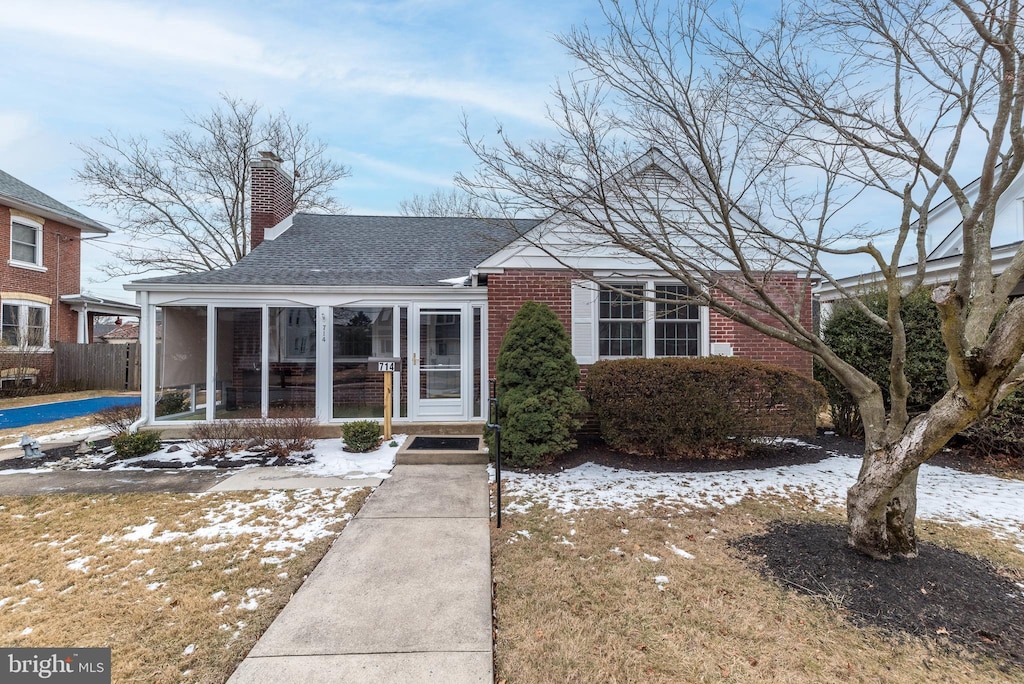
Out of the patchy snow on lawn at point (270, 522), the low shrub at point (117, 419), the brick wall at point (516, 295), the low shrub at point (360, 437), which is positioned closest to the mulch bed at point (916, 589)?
the patchy snow on lawn at point (270, 522)

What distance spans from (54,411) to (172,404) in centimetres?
663

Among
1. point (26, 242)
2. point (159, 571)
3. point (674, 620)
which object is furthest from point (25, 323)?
point (674, 620)

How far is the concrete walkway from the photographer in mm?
2459

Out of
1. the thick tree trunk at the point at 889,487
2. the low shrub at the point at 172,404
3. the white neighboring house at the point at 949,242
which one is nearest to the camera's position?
the thick tree trunk at the point at 889,487

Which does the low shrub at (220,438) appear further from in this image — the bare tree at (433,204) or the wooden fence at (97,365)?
the bare tree at (433,204)

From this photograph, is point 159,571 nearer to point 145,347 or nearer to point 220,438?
point 220,438

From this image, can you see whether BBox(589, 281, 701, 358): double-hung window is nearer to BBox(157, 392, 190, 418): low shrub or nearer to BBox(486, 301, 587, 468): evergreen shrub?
BBox(486, 301, 587, 468): evergreen shrub

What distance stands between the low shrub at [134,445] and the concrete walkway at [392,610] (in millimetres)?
4501

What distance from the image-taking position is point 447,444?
729cm

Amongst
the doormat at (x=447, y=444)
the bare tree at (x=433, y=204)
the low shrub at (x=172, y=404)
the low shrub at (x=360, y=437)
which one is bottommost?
the doormat at (x=447, y=444)

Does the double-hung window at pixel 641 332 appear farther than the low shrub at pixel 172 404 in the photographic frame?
No

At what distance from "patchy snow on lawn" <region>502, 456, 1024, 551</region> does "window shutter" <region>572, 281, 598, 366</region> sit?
83.5 inches

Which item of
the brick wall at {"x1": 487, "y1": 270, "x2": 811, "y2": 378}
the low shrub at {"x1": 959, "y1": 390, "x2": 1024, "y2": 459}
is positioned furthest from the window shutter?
the low shrub at {"x1": 959, "y1": 390, "x2": 1024, "y2": 459}

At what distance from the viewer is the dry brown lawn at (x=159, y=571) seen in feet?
8.86
